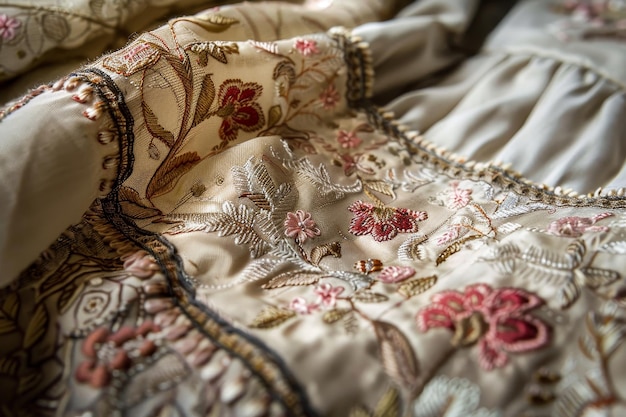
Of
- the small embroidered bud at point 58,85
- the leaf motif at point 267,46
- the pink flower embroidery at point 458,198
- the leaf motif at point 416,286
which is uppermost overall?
the small embroidered bud at point 58,85

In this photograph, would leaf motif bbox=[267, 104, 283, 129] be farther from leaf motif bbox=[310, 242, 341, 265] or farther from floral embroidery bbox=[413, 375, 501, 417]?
floral embroidery bbox=[413, 375, 501, 417]

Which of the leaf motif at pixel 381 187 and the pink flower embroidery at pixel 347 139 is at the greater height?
the pink flower embroidery at pixel 347 139

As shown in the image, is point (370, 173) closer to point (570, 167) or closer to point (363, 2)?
point (570, 167)

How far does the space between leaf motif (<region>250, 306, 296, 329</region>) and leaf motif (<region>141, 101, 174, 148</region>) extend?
237 millimetres

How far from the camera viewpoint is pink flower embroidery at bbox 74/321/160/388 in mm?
402

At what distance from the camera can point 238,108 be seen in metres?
0.65

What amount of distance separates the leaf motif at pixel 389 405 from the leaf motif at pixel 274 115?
40 cm

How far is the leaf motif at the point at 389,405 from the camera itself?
395 millimetres

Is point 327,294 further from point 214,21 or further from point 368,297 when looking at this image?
point 214,21

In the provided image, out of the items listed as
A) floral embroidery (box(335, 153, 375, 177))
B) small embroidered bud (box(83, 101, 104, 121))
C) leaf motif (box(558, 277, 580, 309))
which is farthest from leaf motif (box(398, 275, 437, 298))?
small embroidered bud (box(83, 101, 104, 121))

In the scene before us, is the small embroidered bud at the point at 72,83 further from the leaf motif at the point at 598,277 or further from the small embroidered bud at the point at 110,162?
the leaf motif at the point at 598,277

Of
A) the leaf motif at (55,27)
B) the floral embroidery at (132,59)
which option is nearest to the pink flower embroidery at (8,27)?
the leaf motif at (55,27)

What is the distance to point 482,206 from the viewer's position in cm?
61

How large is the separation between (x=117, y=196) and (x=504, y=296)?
0.39 metres
